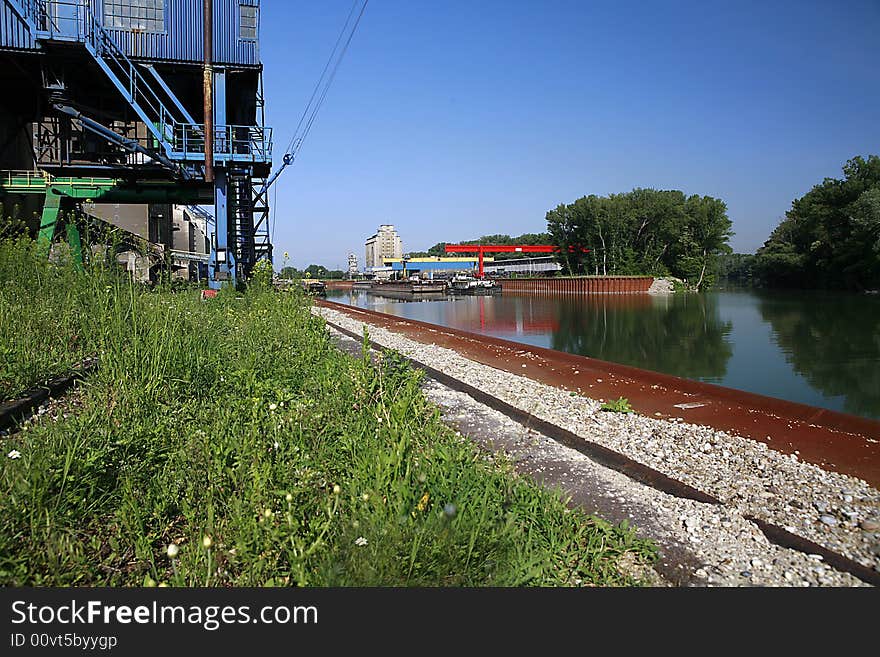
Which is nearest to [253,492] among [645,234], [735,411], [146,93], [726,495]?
[726,495]

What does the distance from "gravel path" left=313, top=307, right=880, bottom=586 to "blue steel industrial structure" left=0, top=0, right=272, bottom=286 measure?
15753mm

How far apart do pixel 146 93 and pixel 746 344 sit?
21.7 metres

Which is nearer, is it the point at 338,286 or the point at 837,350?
the point at 837,350

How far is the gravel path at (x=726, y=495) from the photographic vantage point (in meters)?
3.20

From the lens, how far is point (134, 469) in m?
3.51

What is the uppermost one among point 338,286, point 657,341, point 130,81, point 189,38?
point 189,38

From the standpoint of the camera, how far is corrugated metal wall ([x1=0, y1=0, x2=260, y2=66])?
64.2 ft

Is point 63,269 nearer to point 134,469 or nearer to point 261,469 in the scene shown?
point 134,469

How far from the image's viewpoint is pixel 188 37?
19.8 meters

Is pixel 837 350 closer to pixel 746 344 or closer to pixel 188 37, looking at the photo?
pixel 746 344

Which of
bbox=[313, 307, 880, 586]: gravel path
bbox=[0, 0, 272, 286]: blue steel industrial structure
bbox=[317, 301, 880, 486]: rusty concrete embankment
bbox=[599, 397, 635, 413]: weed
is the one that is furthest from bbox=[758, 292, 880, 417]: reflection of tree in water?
bbox=[0, 0, 272, 286]: blue steel industrial structure

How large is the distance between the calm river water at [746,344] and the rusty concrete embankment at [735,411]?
10.0 feet

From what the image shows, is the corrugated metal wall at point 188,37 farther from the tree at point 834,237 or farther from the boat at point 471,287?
the boat at point 471,287

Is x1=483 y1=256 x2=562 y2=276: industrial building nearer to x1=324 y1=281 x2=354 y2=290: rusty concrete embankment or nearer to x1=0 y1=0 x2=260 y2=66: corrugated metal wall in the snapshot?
x1=324 y1=281 x2=354 y2=290: rusty concrete embankment
